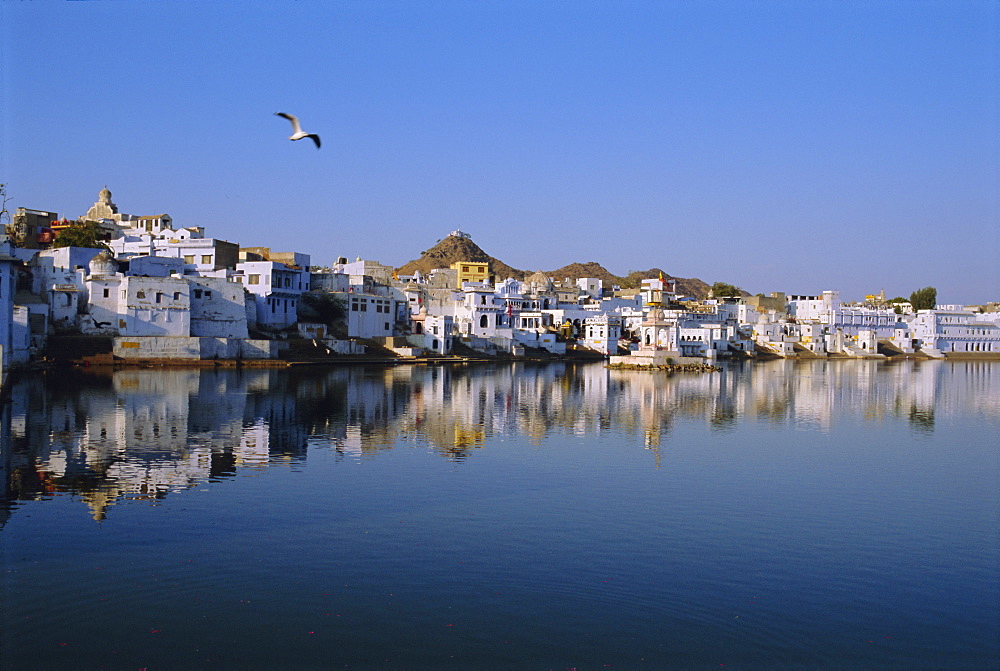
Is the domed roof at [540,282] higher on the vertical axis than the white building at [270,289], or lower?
higher

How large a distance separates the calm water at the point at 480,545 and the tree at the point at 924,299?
91.6 metres

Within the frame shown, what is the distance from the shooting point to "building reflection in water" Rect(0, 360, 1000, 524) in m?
14.1

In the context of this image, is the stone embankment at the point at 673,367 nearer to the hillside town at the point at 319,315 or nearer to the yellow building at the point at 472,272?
the hillside town at the point at 319,315

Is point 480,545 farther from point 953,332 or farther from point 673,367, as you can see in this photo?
point 953,332

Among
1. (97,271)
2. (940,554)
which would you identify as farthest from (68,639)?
(97,271)

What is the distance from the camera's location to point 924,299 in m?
103

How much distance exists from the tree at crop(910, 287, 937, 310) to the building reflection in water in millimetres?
65905

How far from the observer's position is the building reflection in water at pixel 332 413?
14.1 meters

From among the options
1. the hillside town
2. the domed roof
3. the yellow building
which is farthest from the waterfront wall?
the domed roof

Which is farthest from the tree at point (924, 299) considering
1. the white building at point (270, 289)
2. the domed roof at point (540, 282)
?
the white building at point (270, 289)

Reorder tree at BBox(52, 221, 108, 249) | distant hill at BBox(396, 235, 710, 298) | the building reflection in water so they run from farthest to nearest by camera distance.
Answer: distant hill at BBox(396, 235, 710, 298) → tree at BBox(52, 221, 108, 249) → the building reflection in water

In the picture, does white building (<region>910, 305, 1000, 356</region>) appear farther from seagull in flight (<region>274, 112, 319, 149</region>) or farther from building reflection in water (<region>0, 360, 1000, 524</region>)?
seagull in flight (<region>274, 112, 319, 149</region>)

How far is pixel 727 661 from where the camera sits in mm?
6918

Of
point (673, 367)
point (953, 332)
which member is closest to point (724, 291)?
point (953, 332)
